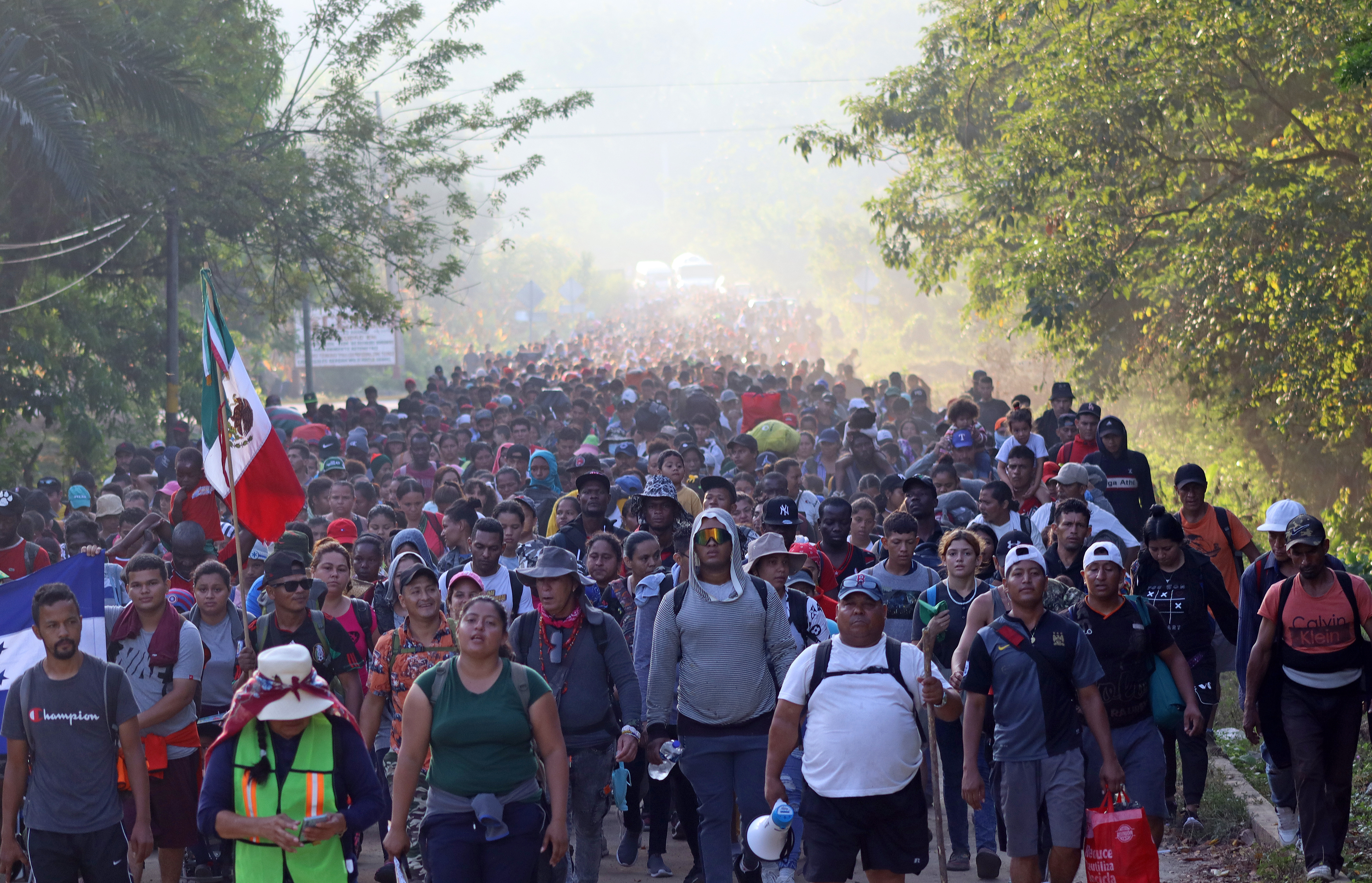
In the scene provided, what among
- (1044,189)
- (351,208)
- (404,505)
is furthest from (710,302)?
(404,505)

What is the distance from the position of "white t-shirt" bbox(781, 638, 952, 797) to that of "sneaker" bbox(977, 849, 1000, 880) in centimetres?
187

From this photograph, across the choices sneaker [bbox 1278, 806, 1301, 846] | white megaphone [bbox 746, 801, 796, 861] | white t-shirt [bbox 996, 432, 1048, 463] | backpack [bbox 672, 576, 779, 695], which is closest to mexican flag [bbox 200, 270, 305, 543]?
backpack [bbox 672, 576, 779, 695]

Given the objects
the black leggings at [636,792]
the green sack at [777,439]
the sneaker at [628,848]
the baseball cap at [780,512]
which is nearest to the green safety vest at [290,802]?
the black leggings at [636,792]

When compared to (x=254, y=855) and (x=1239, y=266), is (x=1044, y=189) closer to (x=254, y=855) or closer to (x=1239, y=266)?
(x=1239, y=266)

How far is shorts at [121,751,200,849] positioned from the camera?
688 centimetres

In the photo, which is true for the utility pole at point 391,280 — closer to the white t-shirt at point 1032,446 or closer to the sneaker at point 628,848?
the white t-shirt at point 1032,446

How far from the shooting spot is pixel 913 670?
5.90 m

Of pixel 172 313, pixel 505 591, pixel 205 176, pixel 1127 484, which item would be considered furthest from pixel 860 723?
pixel 205 176

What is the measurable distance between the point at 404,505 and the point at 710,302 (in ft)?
298

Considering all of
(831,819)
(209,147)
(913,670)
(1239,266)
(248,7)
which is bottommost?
(831,819)

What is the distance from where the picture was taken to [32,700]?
596 centimetres

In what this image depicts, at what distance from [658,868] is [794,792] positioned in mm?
1219

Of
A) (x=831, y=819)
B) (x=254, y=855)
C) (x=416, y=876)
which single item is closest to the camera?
(x=254, y=855)

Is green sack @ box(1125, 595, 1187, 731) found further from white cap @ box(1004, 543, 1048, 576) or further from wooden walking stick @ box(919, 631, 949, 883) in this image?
wooden walking stick @ box(919, 631, 949, 883)
